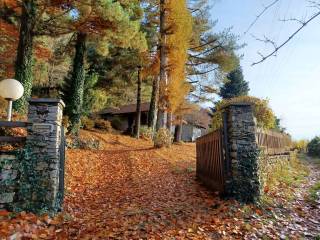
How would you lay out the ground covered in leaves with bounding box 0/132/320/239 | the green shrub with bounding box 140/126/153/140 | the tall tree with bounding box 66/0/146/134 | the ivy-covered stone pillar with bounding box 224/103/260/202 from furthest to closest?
the green shrub with bounding box 140/126/153/140
the tall tree with bounding box 66/0/146/134
the ivy-covered stone pillar with bounding box 224/103/260/202
the ground covered in leaves with bounding box 0/132/320/239

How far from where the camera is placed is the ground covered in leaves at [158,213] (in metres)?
4.25

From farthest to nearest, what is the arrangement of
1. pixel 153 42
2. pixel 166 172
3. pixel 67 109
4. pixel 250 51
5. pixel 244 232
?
pixel 153 42 < pixel 67 109 < pixel 166 172 < pixel 244 232 < pixel 250 51

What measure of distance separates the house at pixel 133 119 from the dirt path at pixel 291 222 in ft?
58.1

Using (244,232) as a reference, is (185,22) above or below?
above

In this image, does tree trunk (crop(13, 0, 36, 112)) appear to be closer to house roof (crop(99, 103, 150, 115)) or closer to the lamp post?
the lamp post

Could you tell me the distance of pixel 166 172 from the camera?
923 cm

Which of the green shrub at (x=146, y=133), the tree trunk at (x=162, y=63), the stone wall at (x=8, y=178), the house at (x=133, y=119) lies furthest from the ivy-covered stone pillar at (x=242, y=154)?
the house at (x=133, y=119)

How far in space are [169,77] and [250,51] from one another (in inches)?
470

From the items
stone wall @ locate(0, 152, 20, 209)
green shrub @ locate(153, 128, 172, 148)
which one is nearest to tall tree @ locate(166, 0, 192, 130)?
green shrub @ locate(153, 128, 172, 148)

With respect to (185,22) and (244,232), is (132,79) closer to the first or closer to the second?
(185,22)

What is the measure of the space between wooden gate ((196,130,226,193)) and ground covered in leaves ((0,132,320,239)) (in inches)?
10.4

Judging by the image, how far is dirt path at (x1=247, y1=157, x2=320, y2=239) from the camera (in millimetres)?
4402

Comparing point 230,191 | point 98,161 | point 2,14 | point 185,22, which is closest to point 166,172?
point 98,161

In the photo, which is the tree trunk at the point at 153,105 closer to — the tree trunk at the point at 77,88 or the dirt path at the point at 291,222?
the tree trunk at the point at 77,88
